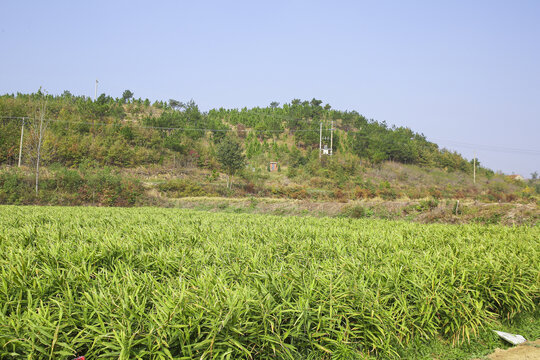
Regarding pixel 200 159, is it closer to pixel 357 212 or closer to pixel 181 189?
pixel 181 189

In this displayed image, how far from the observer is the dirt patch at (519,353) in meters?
2.70

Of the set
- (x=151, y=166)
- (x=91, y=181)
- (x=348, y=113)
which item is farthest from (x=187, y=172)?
(x=348, y=113)

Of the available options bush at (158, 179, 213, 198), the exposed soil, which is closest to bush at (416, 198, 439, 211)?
the exposed soil

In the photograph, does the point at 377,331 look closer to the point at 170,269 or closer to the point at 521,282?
the point at 170,269

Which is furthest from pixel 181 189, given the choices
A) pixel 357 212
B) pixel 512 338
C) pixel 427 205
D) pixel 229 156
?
pixel 512 338

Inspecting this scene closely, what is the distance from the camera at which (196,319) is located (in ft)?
6.14

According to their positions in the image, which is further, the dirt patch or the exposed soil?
the exposed soil

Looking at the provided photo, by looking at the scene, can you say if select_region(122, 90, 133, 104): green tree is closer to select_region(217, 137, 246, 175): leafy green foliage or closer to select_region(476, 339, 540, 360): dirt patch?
select_region(217, 137, 246, 175): leafy green foliage

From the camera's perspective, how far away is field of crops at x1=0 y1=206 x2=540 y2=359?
1833mm

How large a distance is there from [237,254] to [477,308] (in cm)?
210

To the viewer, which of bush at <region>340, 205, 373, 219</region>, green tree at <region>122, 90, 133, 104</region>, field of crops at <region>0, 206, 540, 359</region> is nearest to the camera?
field of crops at <region>0, 206, 540, 359</region>

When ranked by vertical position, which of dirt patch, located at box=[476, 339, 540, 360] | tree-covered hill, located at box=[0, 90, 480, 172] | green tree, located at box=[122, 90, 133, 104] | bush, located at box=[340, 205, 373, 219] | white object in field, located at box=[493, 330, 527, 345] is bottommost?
dirt patch, located at box=[476, 339, 540, 360]

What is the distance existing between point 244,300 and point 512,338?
8.06 ft

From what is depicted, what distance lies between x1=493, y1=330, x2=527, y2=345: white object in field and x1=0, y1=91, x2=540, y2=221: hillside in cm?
1211
